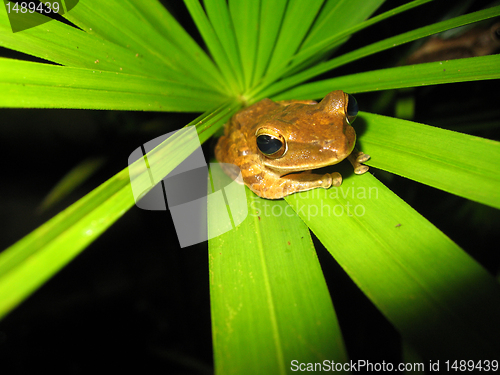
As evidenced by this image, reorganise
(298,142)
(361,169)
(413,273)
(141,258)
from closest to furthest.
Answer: (413,273)
(361,169)
(298,142)
(141,258)

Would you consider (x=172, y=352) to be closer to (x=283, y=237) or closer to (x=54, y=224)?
(x=283, y=237)

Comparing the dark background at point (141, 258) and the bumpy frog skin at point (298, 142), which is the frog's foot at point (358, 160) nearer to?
the bumpy frog skin at point (298, 142)

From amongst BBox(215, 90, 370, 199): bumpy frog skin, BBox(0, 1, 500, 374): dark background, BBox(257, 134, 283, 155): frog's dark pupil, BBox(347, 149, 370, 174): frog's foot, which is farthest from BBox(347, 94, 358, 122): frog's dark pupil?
BBox(0, 1, 500, 374): dark background

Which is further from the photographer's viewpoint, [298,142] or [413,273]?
[298,142]

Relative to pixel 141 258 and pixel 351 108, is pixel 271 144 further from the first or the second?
pixel 141 258

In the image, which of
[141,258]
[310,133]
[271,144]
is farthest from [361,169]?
[141,258]
